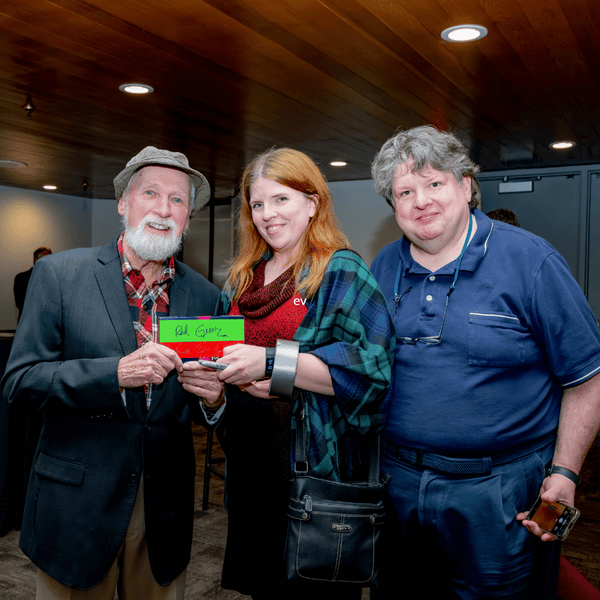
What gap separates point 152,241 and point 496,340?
3.21ft

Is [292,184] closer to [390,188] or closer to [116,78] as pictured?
[390,188]

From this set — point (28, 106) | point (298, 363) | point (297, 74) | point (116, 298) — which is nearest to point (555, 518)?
point (298, 363)

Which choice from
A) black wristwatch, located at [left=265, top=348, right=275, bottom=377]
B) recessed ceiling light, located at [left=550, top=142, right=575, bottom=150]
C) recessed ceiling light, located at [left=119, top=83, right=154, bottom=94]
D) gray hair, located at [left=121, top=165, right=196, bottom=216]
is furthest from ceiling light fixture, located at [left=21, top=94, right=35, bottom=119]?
recessed ceiling light, located at [left=550, top=142, right=575, bottom=150]

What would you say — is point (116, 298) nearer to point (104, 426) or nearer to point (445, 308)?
point (104, 426)

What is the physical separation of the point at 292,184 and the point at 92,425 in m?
0.84

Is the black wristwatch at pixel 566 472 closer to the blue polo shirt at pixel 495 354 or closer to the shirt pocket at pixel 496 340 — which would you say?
the blue polo shirt at pixel 495 354

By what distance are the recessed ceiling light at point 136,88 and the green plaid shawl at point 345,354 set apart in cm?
323

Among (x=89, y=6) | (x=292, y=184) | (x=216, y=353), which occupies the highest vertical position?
(x=89, y=6)

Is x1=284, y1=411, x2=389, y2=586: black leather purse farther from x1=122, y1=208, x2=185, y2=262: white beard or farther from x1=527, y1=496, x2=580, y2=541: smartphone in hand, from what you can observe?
x1=122, y1=208, x2=185, y2=262: white beard

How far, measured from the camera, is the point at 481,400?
56.1 inches

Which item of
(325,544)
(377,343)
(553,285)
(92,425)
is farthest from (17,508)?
(553,285)

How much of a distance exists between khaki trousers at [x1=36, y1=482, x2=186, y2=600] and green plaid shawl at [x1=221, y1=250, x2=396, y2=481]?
0.54 meters

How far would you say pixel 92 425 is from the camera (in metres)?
1.50

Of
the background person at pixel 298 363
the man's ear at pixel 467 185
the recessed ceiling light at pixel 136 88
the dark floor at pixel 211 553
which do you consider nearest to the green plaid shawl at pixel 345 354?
the background person at pixel 298 363
